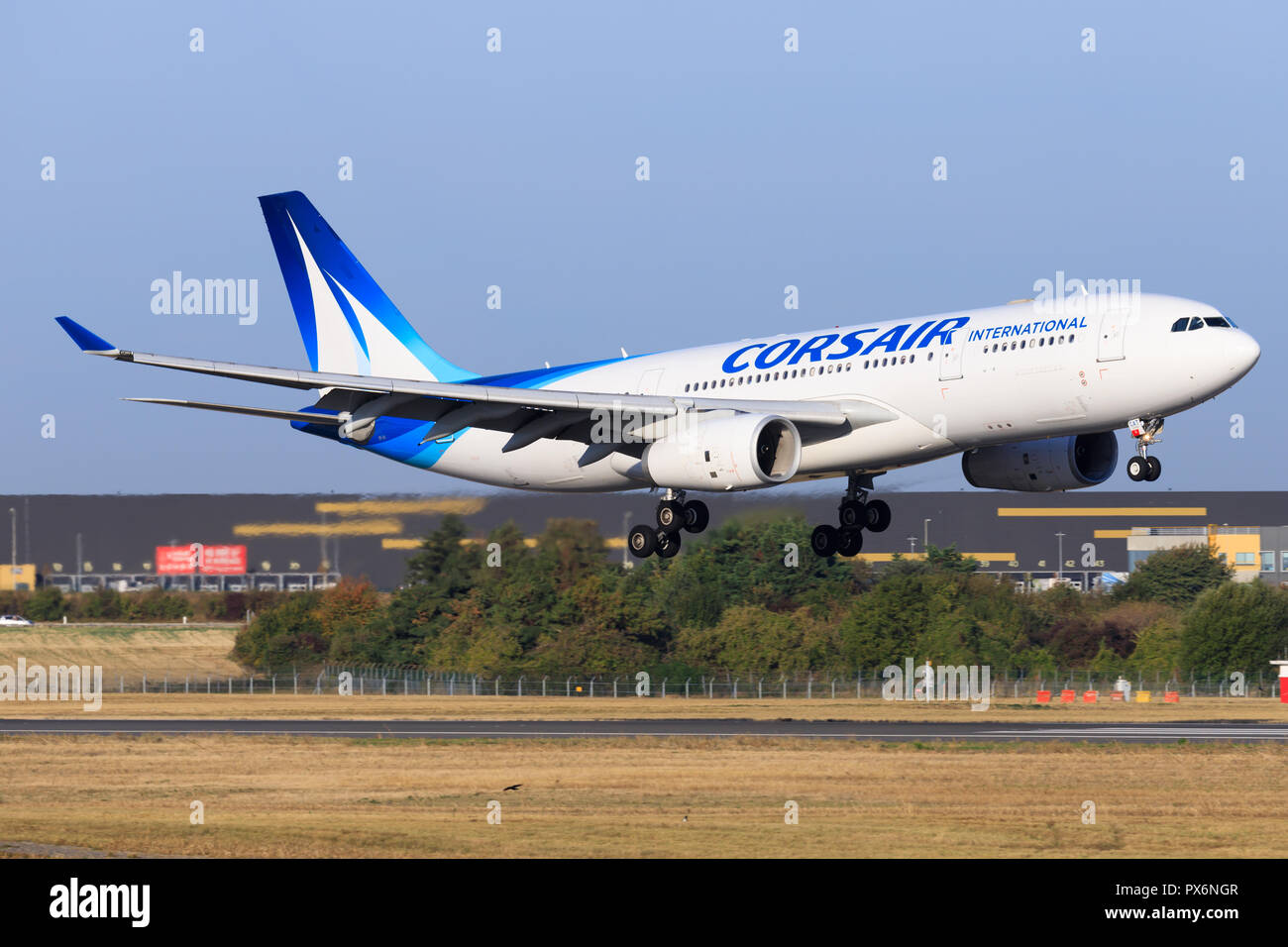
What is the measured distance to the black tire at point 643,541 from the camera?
41750 millimetres

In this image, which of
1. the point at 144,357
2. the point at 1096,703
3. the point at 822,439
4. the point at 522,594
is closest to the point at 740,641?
the point at 522,594

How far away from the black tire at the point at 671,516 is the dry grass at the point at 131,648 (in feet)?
126

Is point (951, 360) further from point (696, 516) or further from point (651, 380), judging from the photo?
point (651, 380)

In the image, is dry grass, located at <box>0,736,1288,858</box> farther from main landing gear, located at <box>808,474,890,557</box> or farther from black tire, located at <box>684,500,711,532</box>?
black tire, located at <box>684,500,711,532</box>

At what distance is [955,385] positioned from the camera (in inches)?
1406

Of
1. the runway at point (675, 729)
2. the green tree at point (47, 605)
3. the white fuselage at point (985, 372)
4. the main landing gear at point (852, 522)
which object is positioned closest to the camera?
the white fuselage at point (985, 372)

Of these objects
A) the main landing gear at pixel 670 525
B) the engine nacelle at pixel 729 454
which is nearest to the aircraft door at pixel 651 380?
the main landing gear at pixel 670 525

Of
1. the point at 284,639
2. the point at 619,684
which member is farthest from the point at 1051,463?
the point at 284,639

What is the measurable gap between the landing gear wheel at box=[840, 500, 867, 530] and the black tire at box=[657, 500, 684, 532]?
4.76 meters

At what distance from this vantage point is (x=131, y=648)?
7438 cm

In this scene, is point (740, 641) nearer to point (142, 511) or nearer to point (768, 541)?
point (768, 541)

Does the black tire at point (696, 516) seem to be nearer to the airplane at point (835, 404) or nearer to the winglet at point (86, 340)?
the airplane at point (835, 404)

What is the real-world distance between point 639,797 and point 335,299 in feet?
76.5

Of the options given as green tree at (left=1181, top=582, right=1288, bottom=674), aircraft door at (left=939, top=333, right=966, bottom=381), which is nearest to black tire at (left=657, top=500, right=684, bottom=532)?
aircraft door at (left=939, top=333, right=966, bottom=381)
